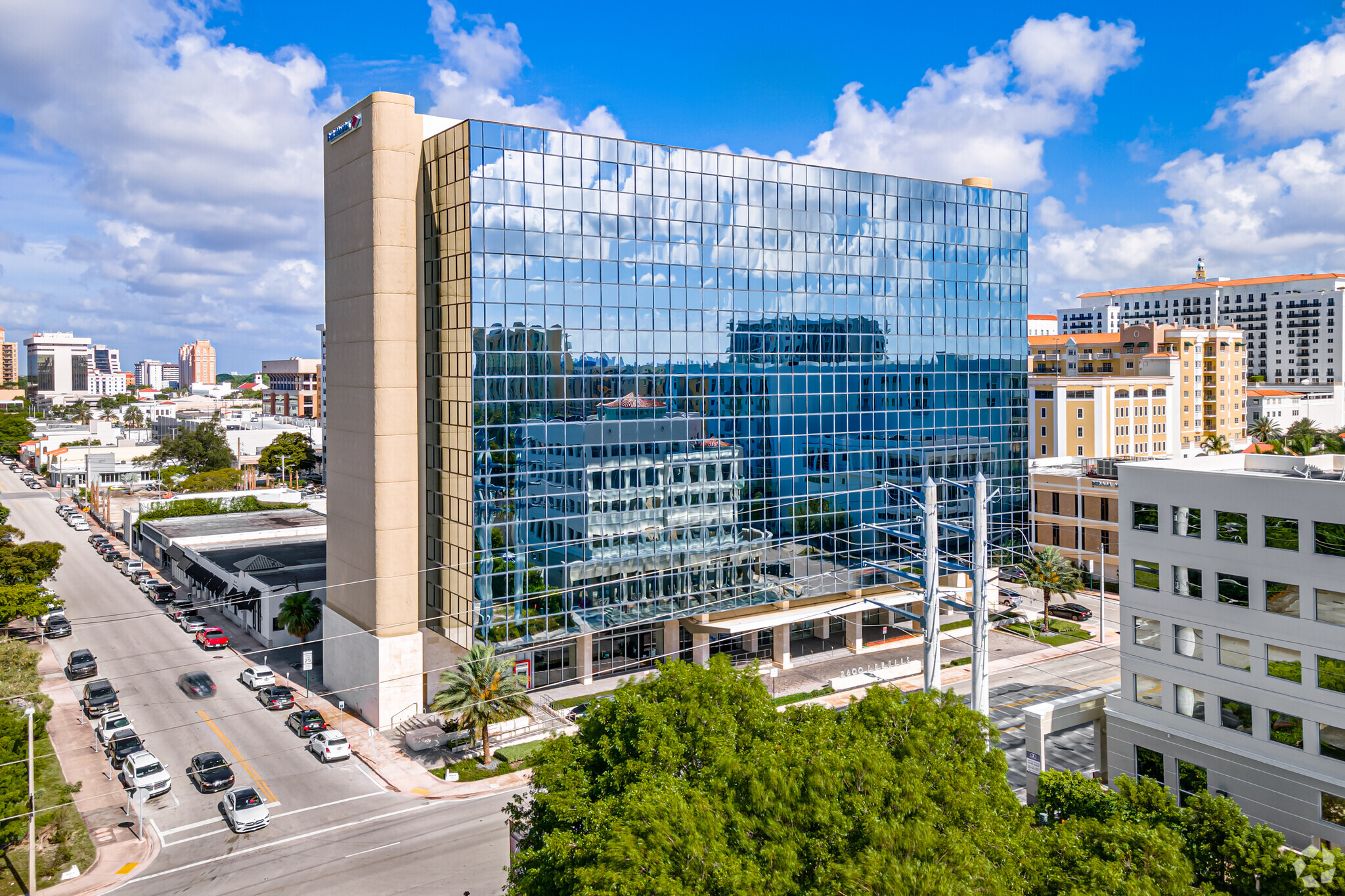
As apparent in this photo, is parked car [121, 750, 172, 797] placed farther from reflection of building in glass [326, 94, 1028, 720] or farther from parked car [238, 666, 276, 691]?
parked car [238, 666, 276, 691]

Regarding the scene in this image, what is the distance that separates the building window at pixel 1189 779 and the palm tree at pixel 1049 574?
31.6 m

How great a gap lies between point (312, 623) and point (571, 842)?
136 ft

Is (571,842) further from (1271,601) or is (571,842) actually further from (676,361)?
(676,361)

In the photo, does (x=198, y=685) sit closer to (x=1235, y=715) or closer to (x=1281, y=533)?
(x=1235, y=715)

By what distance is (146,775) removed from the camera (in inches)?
1582

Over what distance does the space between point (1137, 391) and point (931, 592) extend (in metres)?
88.3

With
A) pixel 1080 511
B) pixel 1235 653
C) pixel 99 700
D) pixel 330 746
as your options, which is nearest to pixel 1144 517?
pixel 1235 653

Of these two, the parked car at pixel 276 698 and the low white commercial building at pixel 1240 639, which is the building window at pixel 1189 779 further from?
the parked car at pixel 276 698

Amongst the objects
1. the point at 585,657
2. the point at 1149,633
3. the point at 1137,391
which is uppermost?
the point at 1137,391

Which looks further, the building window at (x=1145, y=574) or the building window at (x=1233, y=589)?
the building window at (x=1145, y=574)

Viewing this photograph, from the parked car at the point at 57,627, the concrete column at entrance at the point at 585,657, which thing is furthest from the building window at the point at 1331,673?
the parked car at the point at 57,627

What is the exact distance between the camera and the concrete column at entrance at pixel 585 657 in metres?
52.1

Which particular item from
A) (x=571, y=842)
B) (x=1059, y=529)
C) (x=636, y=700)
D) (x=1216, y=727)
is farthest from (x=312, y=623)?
(x=1059, y=529)

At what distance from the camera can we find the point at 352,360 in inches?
1978
